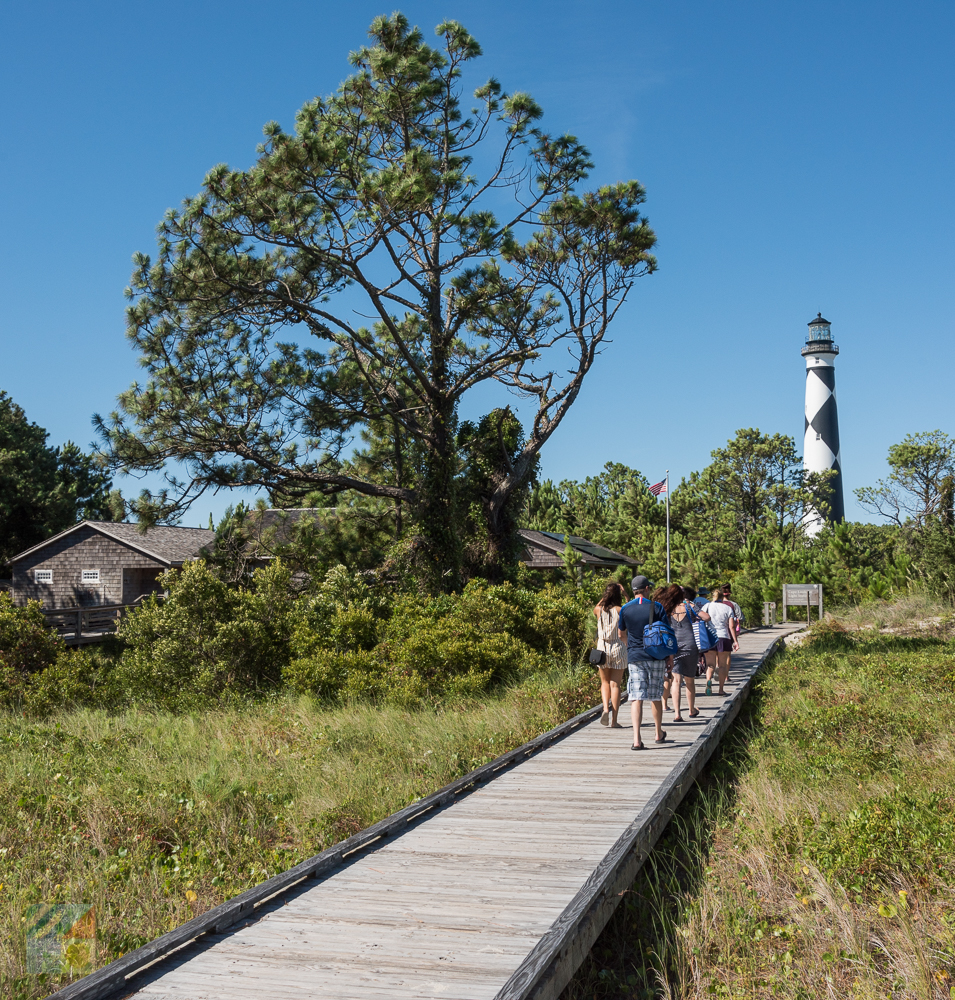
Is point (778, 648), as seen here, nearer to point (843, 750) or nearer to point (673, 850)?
point (843, 750)

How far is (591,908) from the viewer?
16.8ft

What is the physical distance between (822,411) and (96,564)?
4845 cm

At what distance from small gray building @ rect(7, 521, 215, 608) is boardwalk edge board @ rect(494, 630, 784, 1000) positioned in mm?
31150

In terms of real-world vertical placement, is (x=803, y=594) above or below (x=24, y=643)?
above

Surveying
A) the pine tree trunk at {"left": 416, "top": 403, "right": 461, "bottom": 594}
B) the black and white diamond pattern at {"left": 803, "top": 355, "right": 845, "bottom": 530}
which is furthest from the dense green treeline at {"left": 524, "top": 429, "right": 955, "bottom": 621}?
the pine tree trunk at {"left": 416, "top": 403, "right": 461, "bottom": 594}

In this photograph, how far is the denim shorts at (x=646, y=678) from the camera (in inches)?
373

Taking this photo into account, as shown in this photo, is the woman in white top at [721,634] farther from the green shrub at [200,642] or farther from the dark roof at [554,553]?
the dark roof at [554,553]

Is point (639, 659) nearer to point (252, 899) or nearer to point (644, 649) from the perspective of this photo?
point (644, 649)

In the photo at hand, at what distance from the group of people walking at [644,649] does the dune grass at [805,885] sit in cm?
121

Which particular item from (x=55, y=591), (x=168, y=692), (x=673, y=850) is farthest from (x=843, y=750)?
(x=55, y=591)

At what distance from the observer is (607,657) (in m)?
10.2

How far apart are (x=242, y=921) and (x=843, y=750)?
24.3 ft

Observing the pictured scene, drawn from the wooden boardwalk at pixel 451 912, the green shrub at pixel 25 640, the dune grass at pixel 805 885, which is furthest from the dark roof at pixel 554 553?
the wooden boardwalk at pixel 451 912

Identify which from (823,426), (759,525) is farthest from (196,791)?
(823,426)
